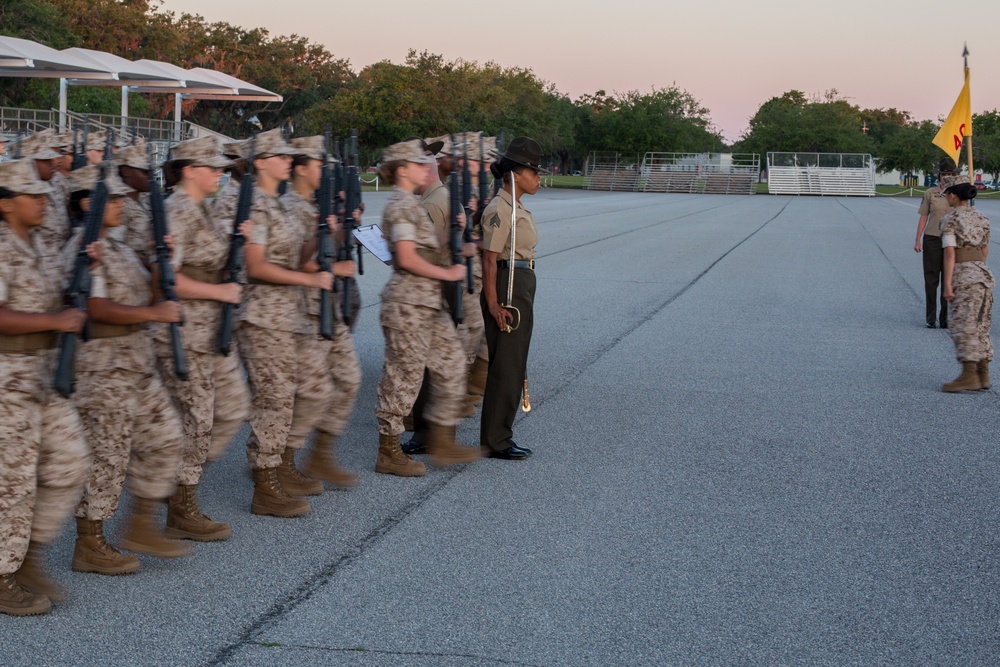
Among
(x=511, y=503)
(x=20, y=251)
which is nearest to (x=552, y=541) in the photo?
(x=511, y=503)

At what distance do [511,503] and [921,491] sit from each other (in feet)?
7.51

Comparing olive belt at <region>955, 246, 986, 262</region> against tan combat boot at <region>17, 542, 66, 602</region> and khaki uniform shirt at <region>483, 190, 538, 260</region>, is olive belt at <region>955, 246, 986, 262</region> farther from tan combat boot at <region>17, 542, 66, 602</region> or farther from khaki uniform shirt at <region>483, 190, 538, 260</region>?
tan combat boot at <region>17, 542, 66, 602</region>

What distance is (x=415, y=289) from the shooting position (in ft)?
20.7

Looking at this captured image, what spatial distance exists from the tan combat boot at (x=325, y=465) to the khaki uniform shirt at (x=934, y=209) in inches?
360

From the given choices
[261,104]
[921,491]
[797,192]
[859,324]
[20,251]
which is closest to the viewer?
[20,251]

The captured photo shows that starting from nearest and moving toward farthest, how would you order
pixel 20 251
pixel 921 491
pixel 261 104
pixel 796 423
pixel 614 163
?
pixel 20 251, pixel 921 491, pixel 796 423, pixel 261 104, pixel 614 163

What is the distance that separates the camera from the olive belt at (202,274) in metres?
5.06

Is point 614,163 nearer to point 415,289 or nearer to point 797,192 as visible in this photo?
Result: point 797,192

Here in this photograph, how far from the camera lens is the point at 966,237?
9.54 meters

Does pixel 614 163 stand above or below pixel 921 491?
above

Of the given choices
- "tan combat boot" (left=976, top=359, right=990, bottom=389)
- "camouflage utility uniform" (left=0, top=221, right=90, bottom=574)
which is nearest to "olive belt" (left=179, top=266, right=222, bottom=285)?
"camouflage utility uniform" (left=0, top=221, right=90, bottom=574)

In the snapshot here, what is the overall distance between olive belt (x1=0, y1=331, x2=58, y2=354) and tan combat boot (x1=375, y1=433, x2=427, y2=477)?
2534 mm

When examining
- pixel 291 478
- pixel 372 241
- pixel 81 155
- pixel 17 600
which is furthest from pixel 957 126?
pixel 17 600

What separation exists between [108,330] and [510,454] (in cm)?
297
